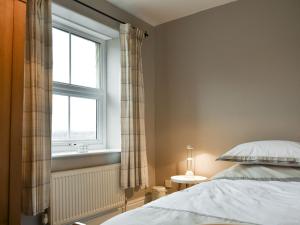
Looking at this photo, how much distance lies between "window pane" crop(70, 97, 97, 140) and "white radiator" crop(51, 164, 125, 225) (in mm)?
469

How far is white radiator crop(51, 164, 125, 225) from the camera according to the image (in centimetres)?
215

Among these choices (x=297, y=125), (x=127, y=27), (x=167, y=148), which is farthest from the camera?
(x=167, y=148)

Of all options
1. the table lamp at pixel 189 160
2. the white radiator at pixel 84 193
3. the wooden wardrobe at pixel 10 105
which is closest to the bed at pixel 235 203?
the wooden wardrobe at pixel 10 105

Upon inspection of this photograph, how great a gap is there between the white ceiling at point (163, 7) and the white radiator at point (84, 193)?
1742 millimetres

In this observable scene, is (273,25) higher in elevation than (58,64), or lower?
higher

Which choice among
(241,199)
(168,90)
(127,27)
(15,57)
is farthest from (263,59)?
(15,57)

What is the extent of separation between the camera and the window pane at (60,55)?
2584mm

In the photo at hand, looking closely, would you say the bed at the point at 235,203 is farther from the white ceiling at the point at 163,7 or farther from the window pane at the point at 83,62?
the white ceiling at the point at 163,7

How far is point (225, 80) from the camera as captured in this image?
290 cm

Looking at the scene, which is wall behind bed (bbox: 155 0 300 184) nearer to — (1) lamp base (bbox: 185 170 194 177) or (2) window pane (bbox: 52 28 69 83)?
A: (1) lamp base (bbox: 185 170 194 177)

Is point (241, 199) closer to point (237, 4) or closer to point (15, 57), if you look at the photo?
point (15, 57)

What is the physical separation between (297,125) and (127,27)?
1963 millimetres

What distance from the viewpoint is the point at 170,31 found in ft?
11.0

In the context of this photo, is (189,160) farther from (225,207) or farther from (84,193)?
(225,207)
